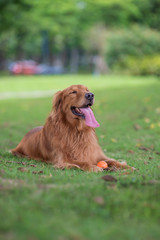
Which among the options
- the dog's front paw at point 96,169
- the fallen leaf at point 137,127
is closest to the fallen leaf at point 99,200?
the dog's front paw at point 96,169

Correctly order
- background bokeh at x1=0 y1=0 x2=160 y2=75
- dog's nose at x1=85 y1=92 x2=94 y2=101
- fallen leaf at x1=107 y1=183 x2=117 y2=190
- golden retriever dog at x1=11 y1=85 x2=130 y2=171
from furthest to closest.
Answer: background bokeh at x1=0 y1=0 x2=160 y2=75 → golden retriever dog at x1=11 y1=85 x2=130 y2=171 → dog's nose at x1=85 y1=92 x2=94 y2=101 → fallen leaf at x1=107 y1=183 x2=117 y2=190

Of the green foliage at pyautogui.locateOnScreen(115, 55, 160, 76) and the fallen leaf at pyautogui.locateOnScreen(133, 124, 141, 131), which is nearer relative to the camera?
the fallen leaf at pyautogui.locateOnScreen(133, 124, 141, 131)

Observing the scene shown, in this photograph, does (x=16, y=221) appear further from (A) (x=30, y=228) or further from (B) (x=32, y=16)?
A: (B) (x=32, y=16)

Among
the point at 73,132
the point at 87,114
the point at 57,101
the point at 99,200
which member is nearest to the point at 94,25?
the point at 57,101

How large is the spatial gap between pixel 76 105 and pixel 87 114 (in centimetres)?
23

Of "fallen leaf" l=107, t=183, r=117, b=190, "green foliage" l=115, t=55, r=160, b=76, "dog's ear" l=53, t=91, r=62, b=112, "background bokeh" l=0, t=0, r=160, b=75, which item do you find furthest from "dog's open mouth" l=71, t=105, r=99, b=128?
"background bokeh" l=0, t=0, r=160, b=75

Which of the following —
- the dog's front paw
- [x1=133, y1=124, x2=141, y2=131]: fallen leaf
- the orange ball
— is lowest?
[x1=133, y1=124, x2=141, y2=131]: fallen leaf

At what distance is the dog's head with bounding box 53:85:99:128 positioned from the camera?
6078mm

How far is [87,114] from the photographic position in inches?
240

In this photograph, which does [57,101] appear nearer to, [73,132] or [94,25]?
[73,132]

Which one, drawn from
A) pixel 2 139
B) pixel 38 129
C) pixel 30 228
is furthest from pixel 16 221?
pixel 2 139

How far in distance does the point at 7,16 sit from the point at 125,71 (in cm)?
1284

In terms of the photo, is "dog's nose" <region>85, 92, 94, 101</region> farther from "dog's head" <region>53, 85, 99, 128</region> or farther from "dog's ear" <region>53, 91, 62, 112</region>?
"dog's ear" <region>53, 91, 62, 112</region>

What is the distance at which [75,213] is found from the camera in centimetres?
356
